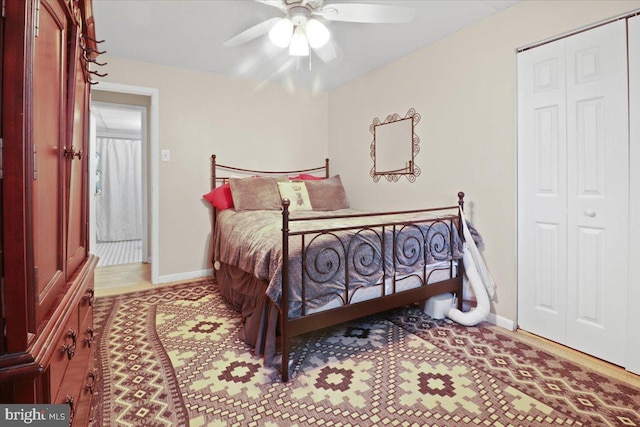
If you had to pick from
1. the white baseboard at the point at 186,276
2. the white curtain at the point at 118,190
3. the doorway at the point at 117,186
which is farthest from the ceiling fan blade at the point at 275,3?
the white curtain at the point at 118,190

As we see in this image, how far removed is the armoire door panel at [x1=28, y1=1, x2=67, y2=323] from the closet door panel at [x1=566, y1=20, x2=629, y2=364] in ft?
8.39

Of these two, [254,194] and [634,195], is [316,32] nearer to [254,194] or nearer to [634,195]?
[254,194]

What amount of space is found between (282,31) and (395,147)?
1690 millimetres

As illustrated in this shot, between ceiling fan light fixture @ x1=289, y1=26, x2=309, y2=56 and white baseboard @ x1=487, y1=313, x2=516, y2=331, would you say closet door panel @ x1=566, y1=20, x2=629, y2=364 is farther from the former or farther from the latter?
ceiling fan light fixture @ x1=289, y1=26, x2=309, y2=56

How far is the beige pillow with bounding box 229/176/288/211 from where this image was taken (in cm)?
328

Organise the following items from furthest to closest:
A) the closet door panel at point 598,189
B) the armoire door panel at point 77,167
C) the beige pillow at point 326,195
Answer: the beige pillow at point 326,195 < the closet door panel at point 598,189 < the armoire door panel at point 77,167

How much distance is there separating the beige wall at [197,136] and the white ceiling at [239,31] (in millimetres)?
177

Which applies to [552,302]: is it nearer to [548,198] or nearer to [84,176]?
[548,198]

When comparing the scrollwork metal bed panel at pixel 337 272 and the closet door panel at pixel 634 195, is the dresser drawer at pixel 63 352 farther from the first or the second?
the closet door panel at pixel 634 195

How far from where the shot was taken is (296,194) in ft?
11.5

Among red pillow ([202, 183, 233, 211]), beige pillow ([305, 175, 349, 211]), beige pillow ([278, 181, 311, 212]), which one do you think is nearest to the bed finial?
beige pillow ([305, 175, 349, 211])

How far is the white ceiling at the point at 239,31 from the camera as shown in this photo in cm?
231

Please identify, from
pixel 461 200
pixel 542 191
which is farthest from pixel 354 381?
pixel 542 191

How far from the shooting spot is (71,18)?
1.00 m
